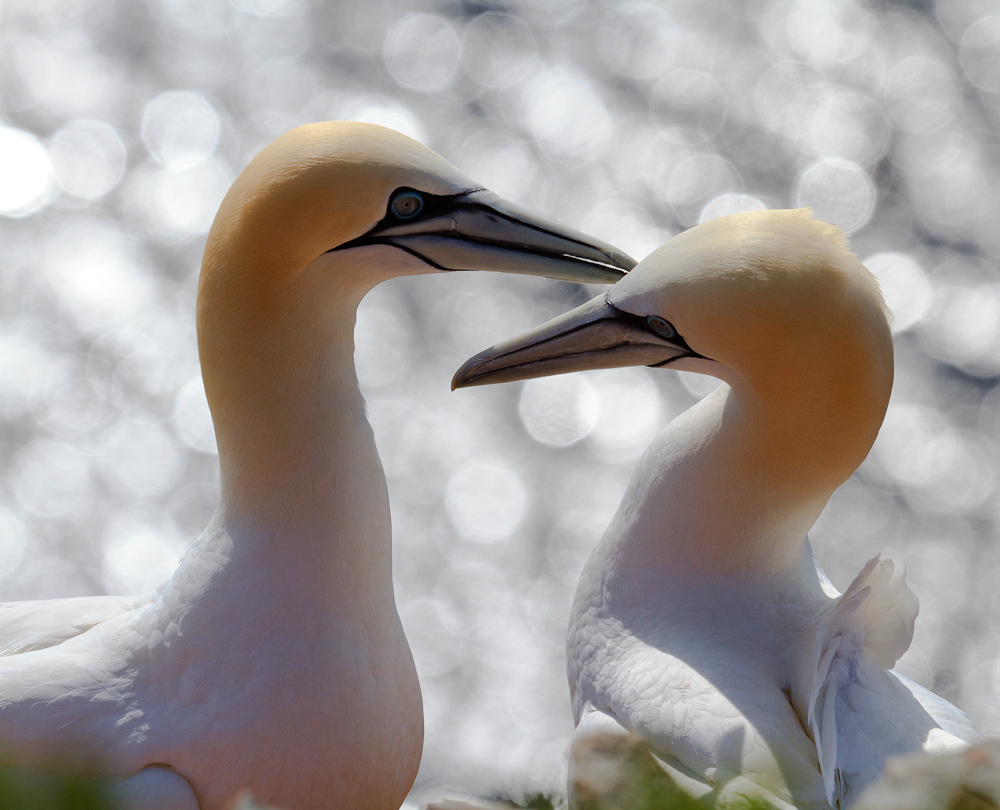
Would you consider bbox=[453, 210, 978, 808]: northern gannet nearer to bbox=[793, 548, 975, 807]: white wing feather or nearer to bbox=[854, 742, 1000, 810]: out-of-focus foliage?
bbox=[793, 548, 975, 807]: white wing feather

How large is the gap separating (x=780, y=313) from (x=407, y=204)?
91 cm

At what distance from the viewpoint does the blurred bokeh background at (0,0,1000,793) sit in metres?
7.34

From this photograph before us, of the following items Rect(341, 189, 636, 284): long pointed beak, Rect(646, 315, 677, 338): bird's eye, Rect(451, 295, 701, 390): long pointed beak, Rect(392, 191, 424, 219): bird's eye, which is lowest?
Rect(451, 295, 701, 390): long pointed beak

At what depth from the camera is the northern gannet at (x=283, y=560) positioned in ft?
8.25

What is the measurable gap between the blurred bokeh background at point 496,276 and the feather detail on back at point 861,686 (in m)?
3.70

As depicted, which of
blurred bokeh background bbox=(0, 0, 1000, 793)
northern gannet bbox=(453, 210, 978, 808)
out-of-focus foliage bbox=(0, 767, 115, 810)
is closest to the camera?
out-of-focus foliage bbox=(0, 767, 115, 810)

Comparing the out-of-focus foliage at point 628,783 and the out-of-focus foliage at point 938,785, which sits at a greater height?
the out-of-focus foliage at point 938,785

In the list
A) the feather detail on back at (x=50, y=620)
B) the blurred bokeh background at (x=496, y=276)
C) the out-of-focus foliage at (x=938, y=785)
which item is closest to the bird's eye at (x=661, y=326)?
Answer: the feather detail on back at (x=50, y=620)

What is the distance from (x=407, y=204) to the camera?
270 cm

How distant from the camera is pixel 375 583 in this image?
Answer: 280 centimetres

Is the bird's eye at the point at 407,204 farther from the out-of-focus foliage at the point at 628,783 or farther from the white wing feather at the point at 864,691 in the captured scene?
the out-of-focus foliage at the point at 628,783

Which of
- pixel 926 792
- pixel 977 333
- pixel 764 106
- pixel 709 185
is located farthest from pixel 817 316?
pixel 764 106

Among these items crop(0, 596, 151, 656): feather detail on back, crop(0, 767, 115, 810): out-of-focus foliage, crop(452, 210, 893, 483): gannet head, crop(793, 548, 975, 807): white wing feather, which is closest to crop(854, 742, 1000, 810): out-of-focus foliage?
crop(0, 767, 115, 810): out-of-focus foliage

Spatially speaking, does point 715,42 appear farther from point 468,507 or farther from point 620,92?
point 468,507
